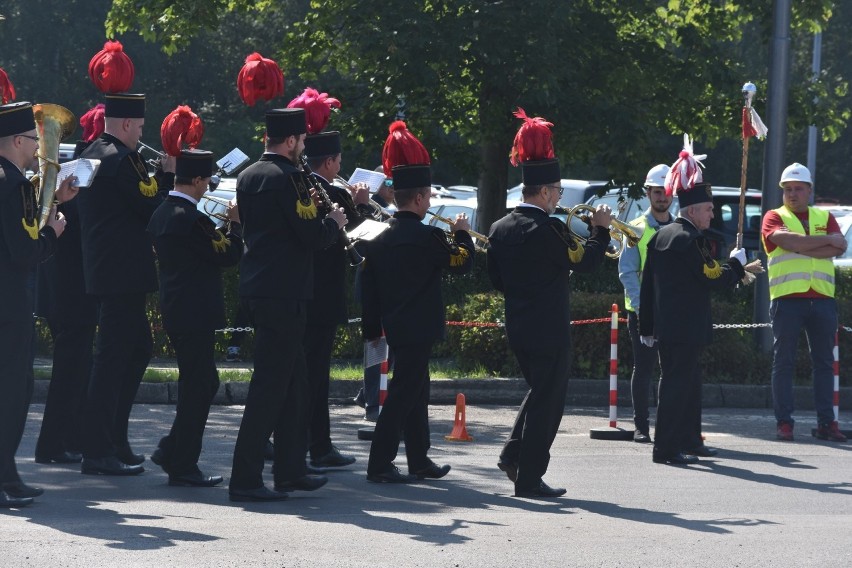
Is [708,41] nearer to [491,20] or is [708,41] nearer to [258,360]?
[491,20]

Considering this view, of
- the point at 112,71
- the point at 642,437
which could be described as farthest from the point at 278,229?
the point at 642,437

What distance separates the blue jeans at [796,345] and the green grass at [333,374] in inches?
132

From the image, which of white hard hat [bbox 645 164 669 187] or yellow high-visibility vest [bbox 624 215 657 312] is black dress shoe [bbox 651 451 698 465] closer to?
yellow high-visibility vest [bbox 624 215 657 312]

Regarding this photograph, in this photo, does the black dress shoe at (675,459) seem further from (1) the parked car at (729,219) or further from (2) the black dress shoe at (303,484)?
(1) the parked car at (729,219)

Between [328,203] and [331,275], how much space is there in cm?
102

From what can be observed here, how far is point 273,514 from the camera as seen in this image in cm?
760

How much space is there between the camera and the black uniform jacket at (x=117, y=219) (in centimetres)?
862

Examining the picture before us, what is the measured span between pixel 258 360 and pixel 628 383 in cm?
613

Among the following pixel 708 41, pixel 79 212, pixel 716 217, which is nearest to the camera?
pixel 79 212

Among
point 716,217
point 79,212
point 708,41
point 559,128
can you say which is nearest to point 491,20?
point 559,128

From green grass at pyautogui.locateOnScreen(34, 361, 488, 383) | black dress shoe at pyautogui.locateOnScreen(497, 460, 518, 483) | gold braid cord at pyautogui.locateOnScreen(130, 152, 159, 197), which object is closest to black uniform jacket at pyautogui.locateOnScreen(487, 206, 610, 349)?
black dress shoe at pyautogui.locateOnScreen(497, 460, 518, 483)

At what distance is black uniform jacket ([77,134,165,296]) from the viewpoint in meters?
8.62

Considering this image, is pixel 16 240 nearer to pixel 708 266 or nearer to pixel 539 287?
pixel 539 287

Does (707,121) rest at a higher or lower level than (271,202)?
higher
